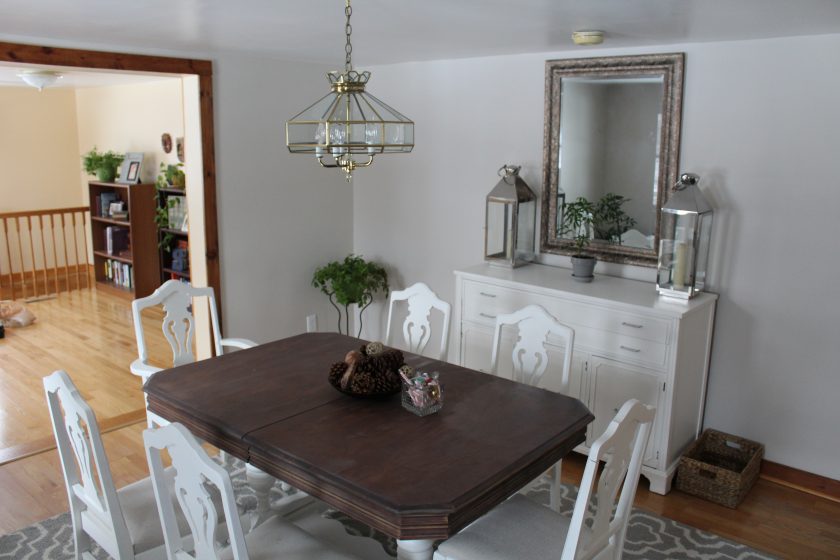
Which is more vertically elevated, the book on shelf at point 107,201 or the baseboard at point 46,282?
the book on shelf at point 107,201

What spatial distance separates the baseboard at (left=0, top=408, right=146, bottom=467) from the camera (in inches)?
146

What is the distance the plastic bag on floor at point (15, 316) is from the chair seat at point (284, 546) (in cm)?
485

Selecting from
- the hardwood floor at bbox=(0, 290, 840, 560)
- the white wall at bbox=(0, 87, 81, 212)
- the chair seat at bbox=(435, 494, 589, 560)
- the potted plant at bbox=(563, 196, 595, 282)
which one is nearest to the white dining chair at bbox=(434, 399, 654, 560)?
the chair seat at bbox=(435, 494, 589, 560)

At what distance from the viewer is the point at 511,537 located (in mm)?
2281

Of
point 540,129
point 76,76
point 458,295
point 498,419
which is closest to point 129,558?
point 498,419

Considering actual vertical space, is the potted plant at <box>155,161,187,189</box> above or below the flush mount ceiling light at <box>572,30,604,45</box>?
below

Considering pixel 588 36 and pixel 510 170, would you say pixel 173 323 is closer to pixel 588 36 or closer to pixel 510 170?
pixel 510 170

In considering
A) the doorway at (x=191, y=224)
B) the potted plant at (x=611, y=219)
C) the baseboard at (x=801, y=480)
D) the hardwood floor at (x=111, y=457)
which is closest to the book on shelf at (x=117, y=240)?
the hardwood floor at (x=111, y=457)

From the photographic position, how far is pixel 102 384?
480 cm

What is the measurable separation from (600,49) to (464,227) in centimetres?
139

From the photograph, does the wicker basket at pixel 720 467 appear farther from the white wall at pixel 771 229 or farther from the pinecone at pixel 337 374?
the pinecone at pixel 337 374

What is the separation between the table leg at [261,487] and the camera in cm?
285

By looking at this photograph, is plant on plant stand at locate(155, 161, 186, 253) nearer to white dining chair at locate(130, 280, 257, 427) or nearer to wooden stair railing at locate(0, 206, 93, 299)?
wooden stair railing at locate(0, 206, 93, 299)

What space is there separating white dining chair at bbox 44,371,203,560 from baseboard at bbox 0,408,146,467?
1.39 metres
